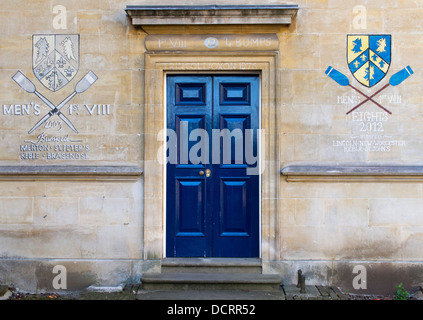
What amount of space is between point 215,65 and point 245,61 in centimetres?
43

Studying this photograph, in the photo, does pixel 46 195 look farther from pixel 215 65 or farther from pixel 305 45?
pixel 305 45

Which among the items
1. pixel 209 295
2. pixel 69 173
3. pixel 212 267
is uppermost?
pixel 69 173

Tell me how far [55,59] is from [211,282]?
12.6 ft

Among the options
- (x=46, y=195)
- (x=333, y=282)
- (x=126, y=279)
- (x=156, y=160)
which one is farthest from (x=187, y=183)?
(x=333, y=282)

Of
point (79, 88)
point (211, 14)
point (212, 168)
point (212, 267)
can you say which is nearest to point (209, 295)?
point (212, 267)

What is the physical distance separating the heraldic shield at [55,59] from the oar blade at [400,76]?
14.8 feet

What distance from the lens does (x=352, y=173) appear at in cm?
598

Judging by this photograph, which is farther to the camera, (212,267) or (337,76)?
(337,76)

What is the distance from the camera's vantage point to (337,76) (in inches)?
240

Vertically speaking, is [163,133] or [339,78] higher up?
[339,78]

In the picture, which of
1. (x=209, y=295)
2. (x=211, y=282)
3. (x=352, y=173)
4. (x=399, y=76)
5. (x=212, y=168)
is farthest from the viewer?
(x=212, y=168)

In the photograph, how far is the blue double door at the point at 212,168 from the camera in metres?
6.23

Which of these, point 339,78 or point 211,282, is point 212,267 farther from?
point 339,78

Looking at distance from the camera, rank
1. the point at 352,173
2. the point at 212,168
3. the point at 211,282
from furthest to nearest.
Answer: the point at 212,168 → the point at 352,173 → the point at 211,282
